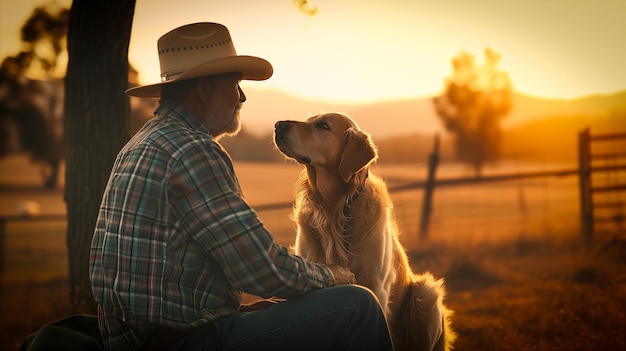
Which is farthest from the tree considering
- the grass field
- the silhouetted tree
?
the silhouetted tree

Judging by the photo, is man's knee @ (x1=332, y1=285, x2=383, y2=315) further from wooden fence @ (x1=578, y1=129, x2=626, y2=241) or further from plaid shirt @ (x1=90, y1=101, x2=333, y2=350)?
wooden fence @ (x1=578, y1=129, x2=626, y2=241)

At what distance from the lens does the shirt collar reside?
245cm

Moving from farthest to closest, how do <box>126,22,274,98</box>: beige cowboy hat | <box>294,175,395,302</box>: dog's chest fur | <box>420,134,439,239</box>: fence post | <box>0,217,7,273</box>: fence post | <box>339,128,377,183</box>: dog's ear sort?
<box>0,217,7,273</box>: fence post, <box>420,134,439,239</box>: fence post, <box>339,128,377,183</box>: dog's ear, <box>294,175,395,302</box>: dog's chest fur, <box>126,22,274,98</box>: beige cowboy hat

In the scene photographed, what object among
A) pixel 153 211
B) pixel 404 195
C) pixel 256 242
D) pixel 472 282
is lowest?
pixel 472 282

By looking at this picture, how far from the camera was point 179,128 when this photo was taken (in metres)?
2.27

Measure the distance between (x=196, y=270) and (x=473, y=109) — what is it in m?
15.8

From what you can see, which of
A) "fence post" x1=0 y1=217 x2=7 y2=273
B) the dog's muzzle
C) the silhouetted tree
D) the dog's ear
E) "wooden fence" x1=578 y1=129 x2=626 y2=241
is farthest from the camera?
the silhouetted tree

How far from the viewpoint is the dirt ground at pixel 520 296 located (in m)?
4.68

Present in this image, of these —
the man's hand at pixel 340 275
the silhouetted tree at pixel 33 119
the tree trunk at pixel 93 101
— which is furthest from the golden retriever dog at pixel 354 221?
the silhouetted tree at pixel 33 119

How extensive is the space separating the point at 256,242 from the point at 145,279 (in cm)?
45

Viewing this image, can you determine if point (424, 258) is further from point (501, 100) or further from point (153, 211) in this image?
point (501, 100)

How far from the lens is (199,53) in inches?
104

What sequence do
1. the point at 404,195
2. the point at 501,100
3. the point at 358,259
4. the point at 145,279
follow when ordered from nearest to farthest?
the point at 145,279 < the point at 358,259 < the point at 404,195 < the point at 501,100

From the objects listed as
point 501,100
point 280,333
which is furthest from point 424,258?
point 501,100
